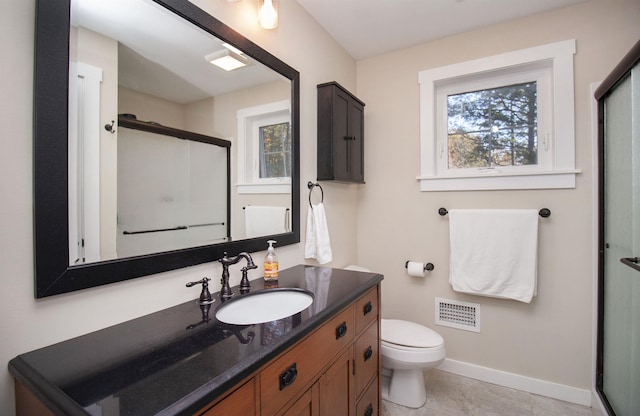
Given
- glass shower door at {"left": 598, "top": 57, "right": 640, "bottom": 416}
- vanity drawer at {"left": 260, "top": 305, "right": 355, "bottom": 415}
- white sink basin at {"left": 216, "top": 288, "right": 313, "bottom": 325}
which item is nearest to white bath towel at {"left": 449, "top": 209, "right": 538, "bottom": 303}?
glass shower door at {"left": 598, "top": 57, "right": 640, "bottom": 416}

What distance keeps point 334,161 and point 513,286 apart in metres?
1.39

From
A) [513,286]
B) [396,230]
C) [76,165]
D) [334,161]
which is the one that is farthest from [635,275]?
[76,165]

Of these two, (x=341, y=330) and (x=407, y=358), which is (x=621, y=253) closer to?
(x=407, y=358)

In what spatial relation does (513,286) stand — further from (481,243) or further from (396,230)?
(396,230)

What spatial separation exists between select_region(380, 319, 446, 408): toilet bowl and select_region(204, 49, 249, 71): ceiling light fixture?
1.68 meters

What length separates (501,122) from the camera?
7.08 ft

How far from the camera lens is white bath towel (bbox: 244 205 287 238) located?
1518 mm

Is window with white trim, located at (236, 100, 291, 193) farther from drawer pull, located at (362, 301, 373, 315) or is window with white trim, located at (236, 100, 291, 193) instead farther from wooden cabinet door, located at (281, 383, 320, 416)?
wooden cabinet door, located at (281, 383, 320, 416)

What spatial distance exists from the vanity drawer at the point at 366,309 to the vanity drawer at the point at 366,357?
0.13 ft

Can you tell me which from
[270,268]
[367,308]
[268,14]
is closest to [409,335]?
[367,308]

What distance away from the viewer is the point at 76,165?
0.89m

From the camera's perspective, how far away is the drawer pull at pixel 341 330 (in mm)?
1204

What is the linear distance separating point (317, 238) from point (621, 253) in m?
1.54

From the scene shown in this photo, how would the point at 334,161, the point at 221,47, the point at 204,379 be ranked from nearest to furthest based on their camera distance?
the point at 204,379
the point at 221,47
the point at 334,161
